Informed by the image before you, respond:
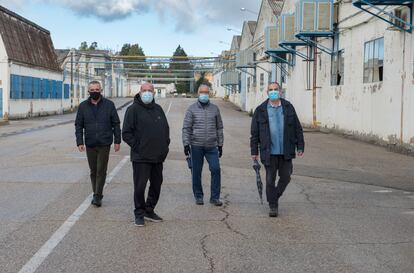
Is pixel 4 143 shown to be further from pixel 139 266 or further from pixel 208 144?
pixel 139 266

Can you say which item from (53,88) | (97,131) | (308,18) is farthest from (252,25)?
(97,131)

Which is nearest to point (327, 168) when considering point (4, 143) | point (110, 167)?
point (110, 167)

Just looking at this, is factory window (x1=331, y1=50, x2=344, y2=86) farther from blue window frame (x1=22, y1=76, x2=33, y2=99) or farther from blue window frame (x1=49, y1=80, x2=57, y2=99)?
blue window frame (x1=49, y1=80, x2=57, y2=99)

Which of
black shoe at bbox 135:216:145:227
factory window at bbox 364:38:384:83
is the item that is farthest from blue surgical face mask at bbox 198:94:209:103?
factory window at bbox 364:38:384:83

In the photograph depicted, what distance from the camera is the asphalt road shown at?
575 centimetres

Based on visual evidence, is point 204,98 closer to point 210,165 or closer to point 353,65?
point 210,165

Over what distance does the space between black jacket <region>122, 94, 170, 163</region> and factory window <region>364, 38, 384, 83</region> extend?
14.5 metres

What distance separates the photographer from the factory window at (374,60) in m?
20.5

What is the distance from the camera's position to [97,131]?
28.4 ft

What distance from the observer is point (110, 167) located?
13.4 metres

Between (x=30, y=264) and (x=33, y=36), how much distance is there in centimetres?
4459

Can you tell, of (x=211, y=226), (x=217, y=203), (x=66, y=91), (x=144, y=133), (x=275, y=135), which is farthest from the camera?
(x=66, y=91)

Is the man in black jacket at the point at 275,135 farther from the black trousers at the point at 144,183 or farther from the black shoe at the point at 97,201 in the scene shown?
the black shoe at the point at 97,201

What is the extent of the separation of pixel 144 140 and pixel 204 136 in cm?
140
